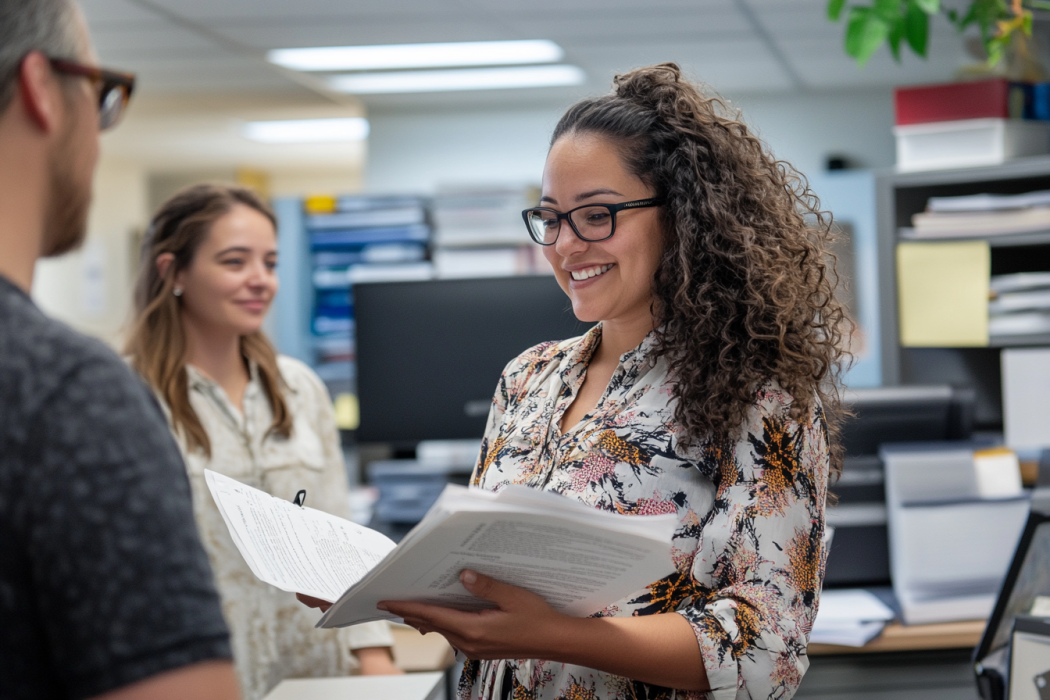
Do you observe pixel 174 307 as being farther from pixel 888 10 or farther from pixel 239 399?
pixel 888 10

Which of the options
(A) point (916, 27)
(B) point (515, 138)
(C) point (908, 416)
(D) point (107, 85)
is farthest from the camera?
(B) point (515, 138)

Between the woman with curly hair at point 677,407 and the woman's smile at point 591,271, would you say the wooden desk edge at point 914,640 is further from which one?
the woman's smile at point 591,271

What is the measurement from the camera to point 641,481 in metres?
1.05

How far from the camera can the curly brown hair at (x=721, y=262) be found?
105 cm

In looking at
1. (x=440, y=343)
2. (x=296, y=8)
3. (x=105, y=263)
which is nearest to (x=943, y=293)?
(x=440, y=343)

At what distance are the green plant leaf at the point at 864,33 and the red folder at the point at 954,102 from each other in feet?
1.49

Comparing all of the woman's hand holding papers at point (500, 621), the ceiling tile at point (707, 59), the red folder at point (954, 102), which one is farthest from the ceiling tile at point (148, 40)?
the woman's hand holding papers at point (500, 621)

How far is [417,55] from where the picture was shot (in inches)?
162

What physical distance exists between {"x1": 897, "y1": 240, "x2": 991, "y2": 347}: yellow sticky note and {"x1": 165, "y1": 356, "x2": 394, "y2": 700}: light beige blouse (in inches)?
54.9

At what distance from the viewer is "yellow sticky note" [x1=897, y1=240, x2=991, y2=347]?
215 cm

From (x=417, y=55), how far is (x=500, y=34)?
48 cm

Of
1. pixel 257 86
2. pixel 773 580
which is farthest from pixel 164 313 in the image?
pixel 257 86

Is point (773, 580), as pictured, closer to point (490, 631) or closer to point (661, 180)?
point (490, 631)

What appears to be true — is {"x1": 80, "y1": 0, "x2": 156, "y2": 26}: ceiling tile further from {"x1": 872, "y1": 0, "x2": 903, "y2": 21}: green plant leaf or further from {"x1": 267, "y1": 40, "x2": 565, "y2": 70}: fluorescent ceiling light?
{"x1": 872, "y1": 0, "x2": 903, "y2": 21}: green plant leaf
